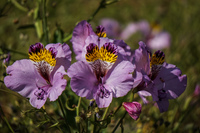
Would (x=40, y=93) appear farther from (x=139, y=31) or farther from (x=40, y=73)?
(x=139, y=31)

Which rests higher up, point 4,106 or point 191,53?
point 191,53

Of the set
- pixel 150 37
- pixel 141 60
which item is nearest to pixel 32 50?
pixel 141 60

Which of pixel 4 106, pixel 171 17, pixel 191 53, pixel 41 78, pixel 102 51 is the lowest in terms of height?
pixel 4 106

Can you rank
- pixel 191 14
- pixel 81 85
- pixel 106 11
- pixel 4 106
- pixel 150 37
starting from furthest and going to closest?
pixel 106 11 → pixel 150 37 → pixel 191 14 → pixel 4 106 → pixel 81 85

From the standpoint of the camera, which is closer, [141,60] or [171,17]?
[141,60]

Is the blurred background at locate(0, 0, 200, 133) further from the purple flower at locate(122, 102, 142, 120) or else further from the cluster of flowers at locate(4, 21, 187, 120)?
the purple flower at locate(122, 102, 142, 120)

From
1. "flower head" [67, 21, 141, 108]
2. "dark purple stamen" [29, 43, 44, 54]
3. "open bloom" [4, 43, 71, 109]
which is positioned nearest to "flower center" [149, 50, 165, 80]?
"flower head" [67, 21, 141, 108]

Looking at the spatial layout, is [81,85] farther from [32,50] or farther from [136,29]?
[136,29]

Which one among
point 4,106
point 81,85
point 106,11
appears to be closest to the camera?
point 81,85
